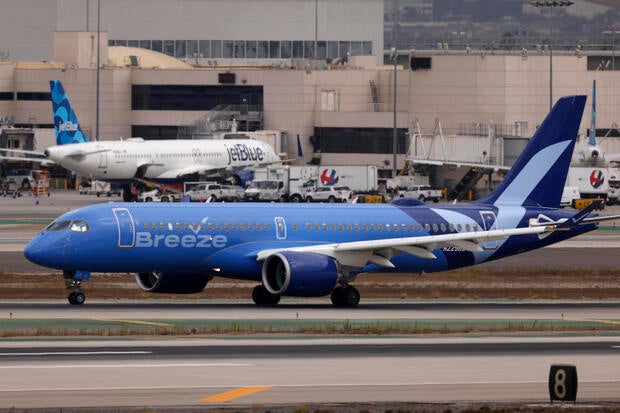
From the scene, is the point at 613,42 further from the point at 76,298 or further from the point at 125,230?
the point at 76,298

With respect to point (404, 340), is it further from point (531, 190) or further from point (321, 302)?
point (531, 190)

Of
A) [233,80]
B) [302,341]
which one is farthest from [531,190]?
[233,80]

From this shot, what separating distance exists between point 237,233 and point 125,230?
13.0ft

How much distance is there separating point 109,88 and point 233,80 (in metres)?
14.2

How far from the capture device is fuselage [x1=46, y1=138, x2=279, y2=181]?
12162cm

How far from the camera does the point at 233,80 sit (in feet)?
514

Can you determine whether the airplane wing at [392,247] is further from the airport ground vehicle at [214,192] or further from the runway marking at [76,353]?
the airport ground vehicle at [214,192]

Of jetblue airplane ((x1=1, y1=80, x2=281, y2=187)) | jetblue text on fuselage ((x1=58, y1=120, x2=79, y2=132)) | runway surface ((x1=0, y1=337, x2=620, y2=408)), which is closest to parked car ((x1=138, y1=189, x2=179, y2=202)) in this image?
jetblue airplane ((x1=1, y1=80, x2=281, y2=187))

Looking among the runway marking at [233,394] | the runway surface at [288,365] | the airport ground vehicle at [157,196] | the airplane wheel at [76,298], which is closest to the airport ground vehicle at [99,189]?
the airport ground vehicle at [157,196]

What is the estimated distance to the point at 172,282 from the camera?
47188mm

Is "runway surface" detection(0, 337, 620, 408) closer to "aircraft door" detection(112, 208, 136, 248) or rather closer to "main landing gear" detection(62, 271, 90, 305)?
"aircraft door" detection(112, 208, 136, 248)

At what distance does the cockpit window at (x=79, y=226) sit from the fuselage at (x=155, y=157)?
77.3 metres

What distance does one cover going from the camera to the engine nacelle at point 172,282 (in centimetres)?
4706

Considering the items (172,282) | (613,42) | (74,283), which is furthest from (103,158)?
(613,42)
